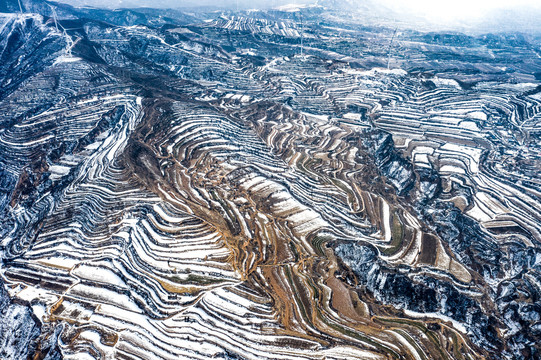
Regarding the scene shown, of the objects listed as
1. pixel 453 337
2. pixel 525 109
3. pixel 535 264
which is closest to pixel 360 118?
pixel 525 109

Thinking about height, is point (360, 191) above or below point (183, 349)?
above

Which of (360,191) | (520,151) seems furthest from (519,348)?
(520,151)

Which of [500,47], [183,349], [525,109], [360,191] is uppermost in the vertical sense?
[500,47]

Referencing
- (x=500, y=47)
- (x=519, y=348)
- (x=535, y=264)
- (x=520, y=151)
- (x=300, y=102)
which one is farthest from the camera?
(x=500, y=47)

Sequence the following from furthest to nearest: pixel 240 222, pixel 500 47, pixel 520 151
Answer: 1. pixel 500 47
2. pixel 520 151
3. pixel 240 222

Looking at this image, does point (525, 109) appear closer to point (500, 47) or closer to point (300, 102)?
point (300, 102)

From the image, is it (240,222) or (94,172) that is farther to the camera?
(94,172)
